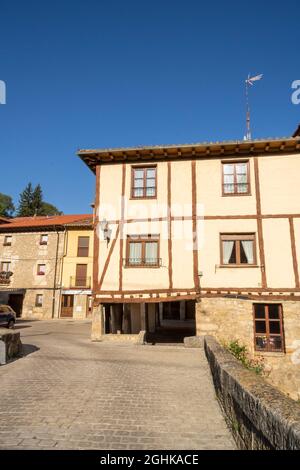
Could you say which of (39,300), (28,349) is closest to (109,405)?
(28,349)

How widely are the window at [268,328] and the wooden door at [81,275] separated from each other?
20.7 metres

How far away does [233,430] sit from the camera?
4359mm

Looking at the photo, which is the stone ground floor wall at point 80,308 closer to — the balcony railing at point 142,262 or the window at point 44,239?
the window at point 44,239

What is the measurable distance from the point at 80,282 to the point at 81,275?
70 centimetres

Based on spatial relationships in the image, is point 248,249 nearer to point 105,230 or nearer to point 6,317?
point 105,230

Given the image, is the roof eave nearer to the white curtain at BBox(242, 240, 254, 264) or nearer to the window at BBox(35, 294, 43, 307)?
the white curtain at BBox(242, 240, 254, 264)

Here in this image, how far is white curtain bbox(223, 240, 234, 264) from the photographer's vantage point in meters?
13.2

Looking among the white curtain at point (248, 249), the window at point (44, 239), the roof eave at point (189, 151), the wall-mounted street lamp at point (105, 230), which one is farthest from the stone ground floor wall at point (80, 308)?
the white curtain at point (248, 249)

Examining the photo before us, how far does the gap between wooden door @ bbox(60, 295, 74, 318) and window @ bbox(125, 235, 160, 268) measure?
60.5 ft

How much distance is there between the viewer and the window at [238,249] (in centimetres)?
1307

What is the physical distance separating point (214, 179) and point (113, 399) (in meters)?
10.5

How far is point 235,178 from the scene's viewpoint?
13859 millimetres

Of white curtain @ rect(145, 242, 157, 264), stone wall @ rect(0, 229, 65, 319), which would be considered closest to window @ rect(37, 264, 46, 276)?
stone wall @ rect(0, 229, 65, 319)
